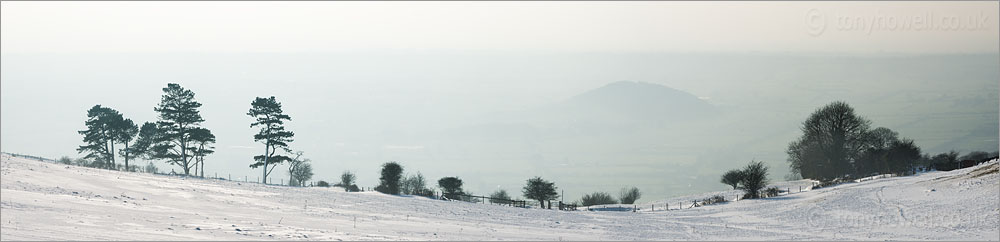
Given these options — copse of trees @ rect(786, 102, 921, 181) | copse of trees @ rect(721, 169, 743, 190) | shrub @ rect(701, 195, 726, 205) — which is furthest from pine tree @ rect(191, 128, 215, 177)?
copse of trees @ rect(786, 102, 921, 181)

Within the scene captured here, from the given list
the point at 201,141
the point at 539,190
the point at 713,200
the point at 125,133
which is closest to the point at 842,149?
the point at 713,200

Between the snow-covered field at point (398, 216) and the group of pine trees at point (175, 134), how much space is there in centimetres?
1594

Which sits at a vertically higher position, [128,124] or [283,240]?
[128,124]

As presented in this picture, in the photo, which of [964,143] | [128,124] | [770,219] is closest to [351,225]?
[770,219]

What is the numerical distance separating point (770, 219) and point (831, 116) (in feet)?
214

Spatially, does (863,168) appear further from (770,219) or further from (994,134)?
(994,134)

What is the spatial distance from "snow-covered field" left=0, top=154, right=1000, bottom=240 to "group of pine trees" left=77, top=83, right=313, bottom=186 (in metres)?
15.9

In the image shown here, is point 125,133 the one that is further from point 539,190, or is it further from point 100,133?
point 539,190

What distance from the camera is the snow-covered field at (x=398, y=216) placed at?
26.9 m

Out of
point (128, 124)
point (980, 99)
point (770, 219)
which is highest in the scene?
point (980, 99)

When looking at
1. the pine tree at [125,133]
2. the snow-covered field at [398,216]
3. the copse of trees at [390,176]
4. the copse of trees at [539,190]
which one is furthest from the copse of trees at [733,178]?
the pine tree at [125,133]

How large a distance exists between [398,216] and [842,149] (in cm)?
7994

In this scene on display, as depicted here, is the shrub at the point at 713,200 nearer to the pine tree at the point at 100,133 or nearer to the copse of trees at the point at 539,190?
the copse of trees at the point at 539,190

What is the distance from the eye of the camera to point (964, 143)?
16450 cm
